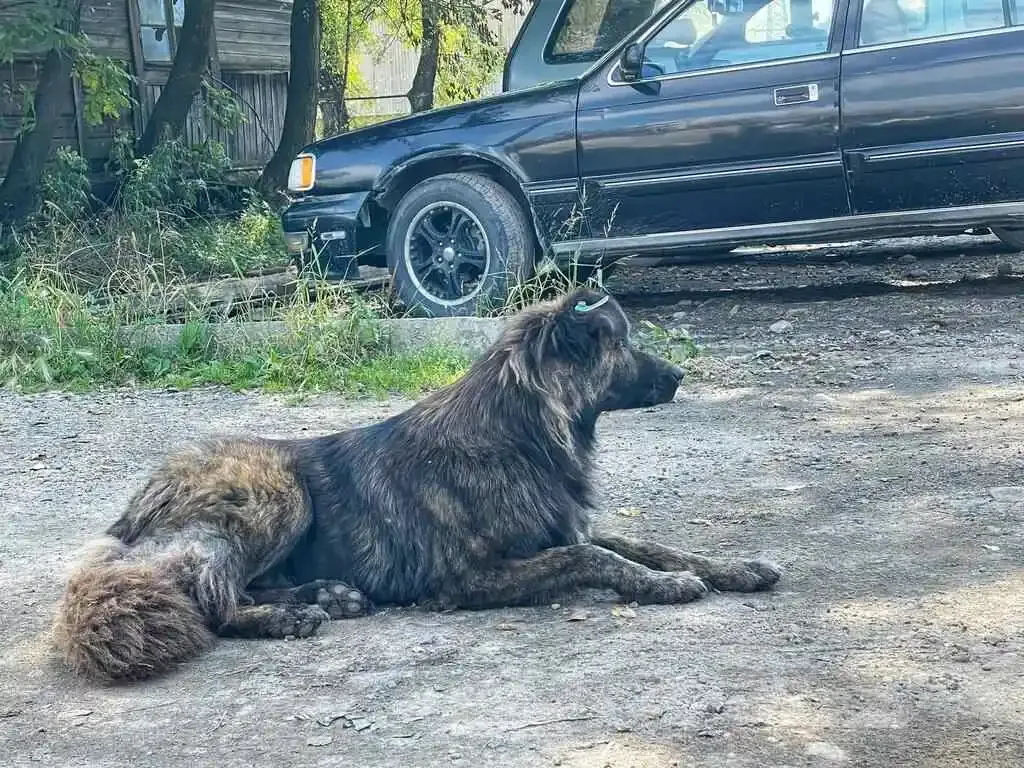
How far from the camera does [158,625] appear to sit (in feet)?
12.2

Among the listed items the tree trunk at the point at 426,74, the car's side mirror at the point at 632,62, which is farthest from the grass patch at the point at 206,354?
the tree trunk at the point at 426,74

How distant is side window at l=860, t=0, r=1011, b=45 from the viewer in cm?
819

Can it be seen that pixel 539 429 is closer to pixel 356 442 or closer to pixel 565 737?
pixel 356 442

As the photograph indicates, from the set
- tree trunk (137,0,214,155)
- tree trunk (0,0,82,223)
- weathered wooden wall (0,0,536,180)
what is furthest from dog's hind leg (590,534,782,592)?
tree trunk (137,0,214,155)

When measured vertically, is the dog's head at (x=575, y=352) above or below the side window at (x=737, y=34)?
below

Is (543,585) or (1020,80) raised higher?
(1020,80)

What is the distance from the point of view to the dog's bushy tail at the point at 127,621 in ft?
12.0

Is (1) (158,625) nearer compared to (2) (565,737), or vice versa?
(2) (565,737)

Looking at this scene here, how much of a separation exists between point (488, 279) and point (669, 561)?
452 centimetres

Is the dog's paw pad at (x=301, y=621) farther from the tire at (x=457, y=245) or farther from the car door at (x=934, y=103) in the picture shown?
the car door at (x=934, y=103)

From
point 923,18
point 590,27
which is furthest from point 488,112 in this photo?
point 923,18

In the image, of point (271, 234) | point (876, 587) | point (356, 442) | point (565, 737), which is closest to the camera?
point (565, 737)

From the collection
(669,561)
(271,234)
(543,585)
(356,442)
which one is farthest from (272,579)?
(271,234)

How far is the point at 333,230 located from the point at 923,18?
4.28 meters
